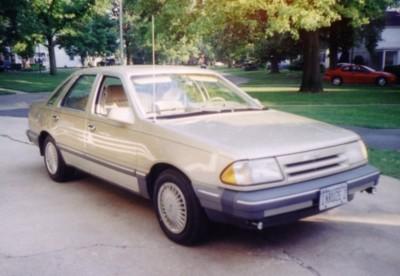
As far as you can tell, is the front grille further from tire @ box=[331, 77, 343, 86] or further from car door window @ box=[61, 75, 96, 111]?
tire @ box=[331, 77, 343, 86]

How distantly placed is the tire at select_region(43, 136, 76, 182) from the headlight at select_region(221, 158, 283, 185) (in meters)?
3.17

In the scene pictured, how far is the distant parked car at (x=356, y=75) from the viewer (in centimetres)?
2781

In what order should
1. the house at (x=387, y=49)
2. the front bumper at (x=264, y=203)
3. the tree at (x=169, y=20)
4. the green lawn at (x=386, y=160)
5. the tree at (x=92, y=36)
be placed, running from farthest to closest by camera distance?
the tree at (x=92, y=36)
the house at (x=387, y=49)
the tree at (x=169, y=20)
the green lawn at (x=386, y=160)
the front bumper at (x=264, y=203)

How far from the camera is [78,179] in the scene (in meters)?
6.34

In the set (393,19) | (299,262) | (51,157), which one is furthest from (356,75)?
(299,262)

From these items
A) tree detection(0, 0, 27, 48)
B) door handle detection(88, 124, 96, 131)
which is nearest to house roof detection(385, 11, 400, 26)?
tree detection(0, 0, 27, 48)

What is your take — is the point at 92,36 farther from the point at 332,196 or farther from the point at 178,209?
the point at 332,196

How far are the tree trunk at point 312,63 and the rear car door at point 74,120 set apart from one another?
1745 centimetres

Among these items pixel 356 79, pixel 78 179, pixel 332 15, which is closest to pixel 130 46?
pixel 356 79

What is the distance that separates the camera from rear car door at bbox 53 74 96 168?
17.7ft

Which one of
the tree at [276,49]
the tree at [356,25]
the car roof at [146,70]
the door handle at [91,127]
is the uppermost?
the tree at [356,25]

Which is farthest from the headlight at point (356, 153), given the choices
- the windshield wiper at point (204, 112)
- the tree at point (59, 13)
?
the tree at point (59, 13)

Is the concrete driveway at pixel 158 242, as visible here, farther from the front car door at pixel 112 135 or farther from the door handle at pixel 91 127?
the door handle at pixel 91 127

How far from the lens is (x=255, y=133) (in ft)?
13.1
